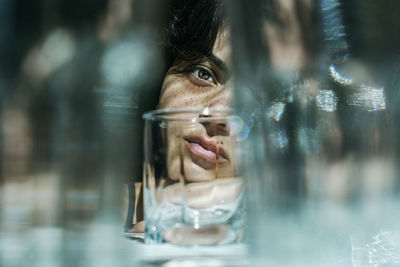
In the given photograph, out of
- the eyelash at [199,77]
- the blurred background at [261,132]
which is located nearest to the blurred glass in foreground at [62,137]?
the blurred background at [261,132]

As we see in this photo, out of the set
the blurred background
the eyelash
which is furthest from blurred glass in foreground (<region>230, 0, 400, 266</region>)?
the eyelash

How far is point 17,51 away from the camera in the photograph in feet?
0.30

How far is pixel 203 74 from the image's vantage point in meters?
0.72

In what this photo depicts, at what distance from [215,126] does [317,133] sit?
69 millimetres

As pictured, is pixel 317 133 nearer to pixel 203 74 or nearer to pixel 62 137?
pixel 62 137

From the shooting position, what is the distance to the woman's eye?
710mm

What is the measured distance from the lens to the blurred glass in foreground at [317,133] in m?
0.08

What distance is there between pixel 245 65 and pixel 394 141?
0.04 m

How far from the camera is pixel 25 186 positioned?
9 cm

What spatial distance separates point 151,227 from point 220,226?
0.03 m

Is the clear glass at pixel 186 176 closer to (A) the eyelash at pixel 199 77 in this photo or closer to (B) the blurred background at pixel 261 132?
(B) the blurred background at pixel 261 132

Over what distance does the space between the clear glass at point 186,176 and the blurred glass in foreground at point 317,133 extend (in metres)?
0.06

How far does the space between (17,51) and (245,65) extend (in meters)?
0.06

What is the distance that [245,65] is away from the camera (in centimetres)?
8
